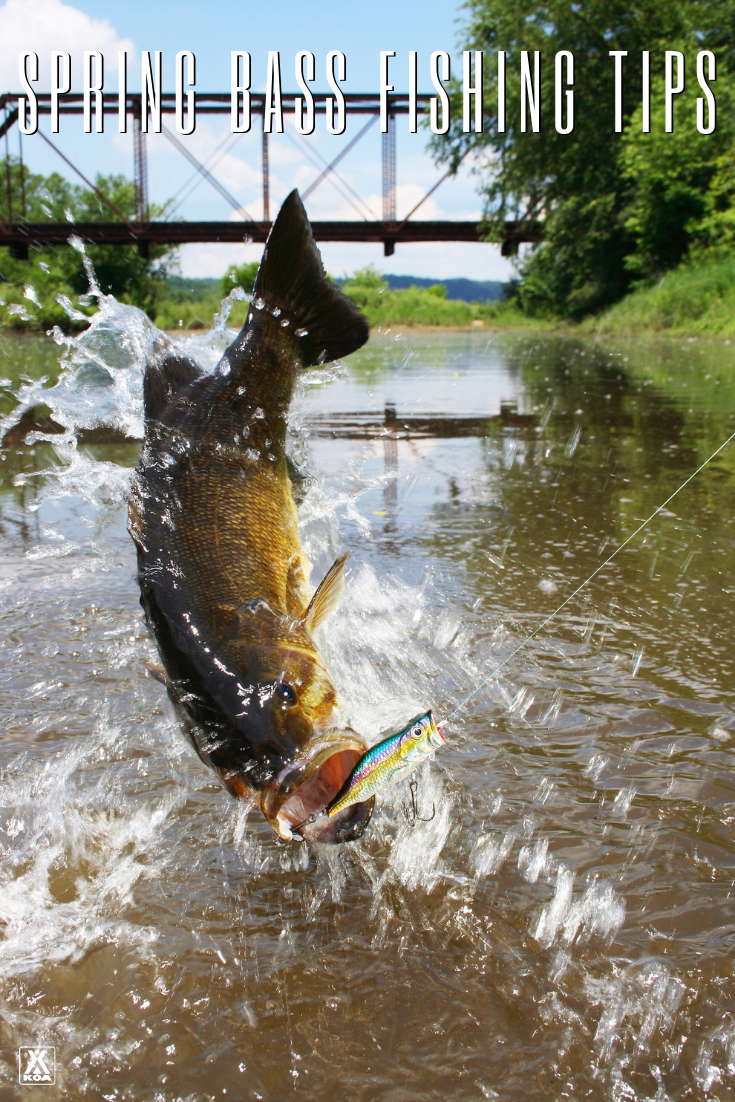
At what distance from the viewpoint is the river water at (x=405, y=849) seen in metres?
1.64

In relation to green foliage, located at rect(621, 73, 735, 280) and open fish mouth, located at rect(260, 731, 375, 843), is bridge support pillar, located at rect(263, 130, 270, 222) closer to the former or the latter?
green foliage, located at rect(621, 73, 735, 280)

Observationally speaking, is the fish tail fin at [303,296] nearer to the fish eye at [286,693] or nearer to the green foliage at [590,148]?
the fish eye at [286,693]

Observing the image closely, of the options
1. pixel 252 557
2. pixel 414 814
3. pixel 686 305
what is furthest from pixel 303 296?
pixel 686 305

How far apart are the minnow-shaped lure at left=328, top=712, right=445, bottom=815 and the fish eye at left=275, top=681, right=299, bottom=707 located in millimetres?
293

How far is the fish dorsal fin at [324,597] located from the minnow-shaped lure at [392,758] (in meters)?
0.55

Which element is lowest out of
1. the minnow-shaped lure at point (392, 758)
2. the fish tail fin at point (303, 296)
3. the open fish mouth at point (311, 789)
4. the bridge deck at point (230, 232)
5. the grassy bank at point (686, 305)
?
the open fish mouth at point (311, 789)

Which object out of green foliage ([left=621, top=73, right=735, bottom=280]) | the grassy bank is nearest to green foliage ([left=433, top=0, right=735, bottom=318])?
green foliage ([left=621, top=73, right=735, bottom=280])

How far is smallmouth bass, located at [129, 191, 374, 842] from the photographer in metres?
1.77

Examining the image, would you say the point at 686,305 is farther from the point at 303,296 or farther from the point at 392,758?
the point at 392,758

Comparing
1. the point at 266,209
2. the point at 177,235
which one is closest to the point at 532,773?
the point at 177,235

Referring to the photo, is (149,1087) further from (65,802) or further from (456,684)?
(456,684)

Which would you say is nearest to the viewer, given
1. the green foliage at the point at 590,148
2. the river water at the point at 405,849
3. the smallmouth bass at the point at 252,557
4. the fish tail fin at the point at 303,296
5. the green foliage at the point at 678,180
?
the river water at the point at 405,849

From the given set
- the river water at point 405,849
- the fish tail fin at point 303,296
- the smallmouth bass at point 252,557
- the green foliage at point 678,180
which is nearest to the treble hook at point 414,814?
the river water at point 405,849

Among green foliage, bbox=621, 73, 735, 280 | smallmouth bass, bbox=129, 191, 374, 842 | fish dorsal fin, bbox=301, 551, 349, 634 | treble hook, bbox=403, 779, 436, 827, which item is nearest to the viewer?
smallmouth bass, bbox=129, 191, 374, 842
